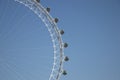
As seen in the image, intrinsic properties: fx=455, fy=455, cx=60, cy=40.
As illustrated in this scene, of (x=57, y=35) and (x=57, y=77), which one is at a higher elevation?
(x=57, y=35)

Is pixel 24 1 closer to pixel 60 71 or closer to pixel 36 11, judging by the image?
pixel 36 11

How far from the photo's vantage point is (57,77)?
6781cm

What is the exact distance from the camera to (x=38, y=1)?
6556cm

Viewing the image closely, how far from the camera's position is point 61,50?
6838 centimetres

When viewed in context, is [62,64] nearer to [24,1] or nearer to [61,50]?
[61,50]

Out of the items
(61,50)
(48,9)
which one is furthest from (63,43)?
(48,9)

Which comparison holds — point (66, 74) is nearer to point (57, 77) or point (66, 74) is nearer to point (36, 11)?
point (57, 77)

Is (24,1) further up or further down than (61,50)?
further up

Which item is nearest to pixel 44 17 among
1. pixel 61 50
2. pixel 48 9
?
pixel 48 9

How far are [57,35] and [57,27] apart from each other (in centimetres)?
121

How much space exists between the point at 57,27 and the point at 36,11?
410 centimetres

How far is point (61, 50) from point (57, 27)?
359cm

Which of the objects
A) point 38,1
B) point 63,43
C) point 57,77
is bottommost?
point 57,77

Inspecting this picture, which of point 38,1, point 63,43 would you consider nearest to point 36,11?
point 38,1
